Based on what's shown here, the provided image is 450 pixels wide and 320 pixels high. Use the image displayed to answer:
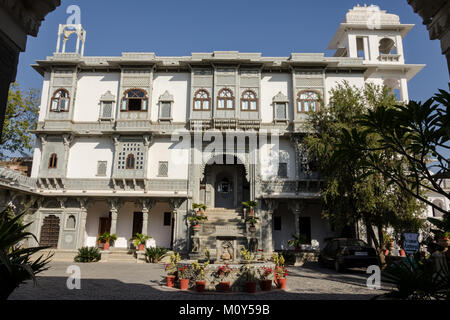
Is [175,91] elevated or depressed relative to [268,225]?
elevated

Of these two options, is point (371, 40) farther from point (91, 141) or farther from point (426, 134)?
point (426, 134)

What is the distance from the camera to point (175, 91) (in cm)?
2286

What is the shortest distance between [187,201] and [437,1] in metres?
18.9

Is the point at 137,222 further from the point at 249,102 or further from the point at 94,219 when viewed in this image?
the point at 249,102

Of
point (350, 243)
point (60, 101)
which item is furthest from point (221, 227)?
point (60, 101)

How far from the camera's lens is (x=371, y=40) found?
83.5 ft

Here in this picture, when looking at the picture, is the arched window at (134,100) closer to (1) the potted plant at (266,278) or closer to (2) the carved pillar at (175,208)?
(2) the carved pillar at (175,208)

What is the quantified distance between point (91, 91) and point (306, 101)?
49.9ft

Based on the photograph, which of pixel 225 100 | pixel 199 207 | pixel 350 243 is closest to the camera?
pixel 350 243

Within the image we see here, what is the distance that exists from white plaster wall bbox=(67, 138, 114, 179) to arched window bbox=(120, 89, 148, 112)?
2726 millimetres

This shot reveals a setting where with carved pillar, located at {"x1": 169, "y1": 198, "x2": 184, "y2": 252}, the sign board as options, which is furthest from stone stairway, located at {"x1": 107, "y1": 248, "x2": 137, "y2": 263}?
the sign board

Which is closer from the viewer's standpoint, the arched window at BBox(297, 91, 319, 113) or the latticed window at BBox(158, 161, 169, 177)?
the latticed window at BBox(158, 161, 169, 177)

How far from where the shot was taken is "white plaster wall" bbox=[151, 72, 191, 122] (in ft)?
73.9

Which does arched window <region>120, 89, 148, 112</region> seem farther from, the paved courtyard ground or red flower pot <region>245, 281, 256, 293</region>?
red flower pot <region>245, 281, 256, 293</region>
